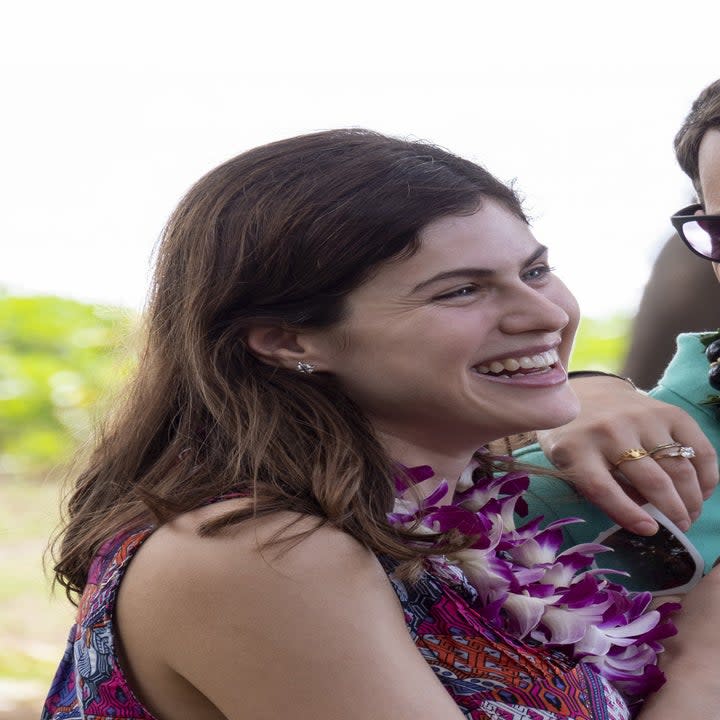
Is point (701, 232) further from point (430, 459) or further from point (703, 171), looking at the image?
point (430, 459)

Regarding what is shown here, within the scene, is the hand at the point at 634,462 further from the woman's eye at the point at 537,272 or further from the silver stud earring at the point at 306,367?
the silver stud earring at the point at 306,367

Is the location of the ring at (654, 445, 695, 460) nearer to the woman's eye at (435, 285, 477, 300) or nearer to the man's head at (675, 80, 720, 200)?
the woman's eye at (435, 285, 477, 300)

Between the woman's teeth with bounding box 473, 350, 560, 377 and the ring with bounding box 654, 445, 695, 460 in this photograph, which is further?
the ring with bounding box 654, 445, 695, 460

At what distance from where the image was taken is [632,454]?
2252 mm

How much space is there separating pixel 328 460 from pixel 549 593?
47cm

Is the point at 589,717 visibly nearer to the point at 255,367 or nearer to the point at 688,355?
the point at 255,367

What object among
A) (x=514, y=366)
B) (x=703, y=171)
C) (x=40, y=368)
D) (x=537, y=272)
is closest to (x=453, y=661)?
(x=514, y=366)

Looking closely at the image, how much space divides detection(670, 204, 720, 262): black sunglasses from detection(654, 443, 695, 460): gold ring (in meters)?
→ 0.45

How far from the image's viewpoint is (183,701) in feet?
6.08

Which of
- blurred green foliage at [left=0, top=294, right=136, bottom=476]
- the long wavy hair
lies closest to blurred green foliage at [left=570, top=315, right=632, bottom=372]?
blurred green foliage at [left=0, top=294, right=136, bottom=476]

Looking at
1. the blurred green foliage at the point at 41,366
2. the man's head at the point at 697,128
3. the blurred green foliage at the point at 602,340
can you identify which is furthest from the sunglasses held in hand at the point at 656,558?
the blurred green foliage at the point at 602,340

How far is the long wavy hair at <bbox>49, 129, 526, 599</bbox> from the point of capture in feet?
6.49

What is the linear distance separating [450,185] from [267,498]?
2.28ft

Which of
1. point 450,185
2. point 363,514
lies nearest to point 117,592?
point 363,514
